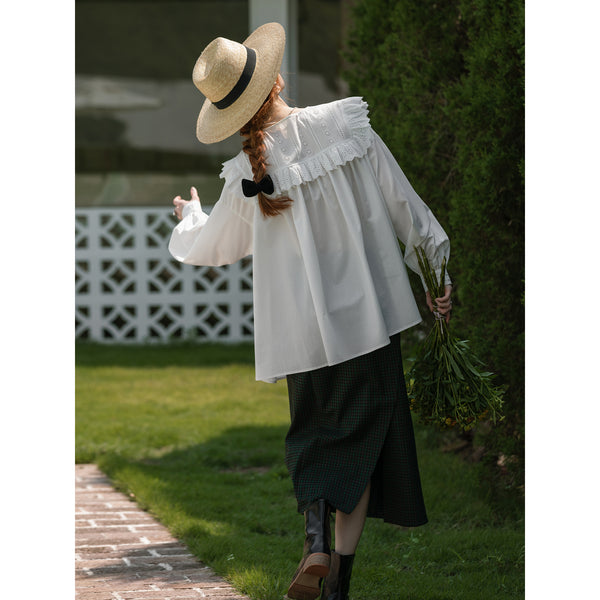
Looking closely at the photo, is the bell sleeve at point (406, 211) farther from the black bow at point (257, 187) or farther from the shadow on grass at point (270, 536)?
the shadow on grass at point (270, 536)

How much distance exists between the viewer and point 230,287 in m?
9.23

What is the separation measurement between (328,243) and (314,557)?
96 centimetres

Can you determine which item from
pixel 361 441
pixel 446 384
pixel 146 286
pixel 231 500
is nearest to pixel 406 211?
pixel 446 384

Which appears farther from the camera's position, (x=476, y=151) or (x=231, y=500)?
(x=231, y=500)

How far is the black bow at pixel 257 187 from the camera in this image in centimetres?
273

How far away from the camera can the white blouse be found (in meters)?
2.77

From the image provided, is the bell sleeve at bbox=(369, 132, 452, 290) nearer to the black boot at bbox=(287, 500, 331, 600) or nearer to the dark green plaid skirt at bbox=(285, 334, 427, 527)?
the dark green plaid skirt at bbox=(285, 334, 427, 527)

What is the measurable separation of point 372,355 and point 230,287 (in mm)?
6472

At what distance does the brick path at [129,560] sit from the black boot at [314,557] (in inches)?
19.2

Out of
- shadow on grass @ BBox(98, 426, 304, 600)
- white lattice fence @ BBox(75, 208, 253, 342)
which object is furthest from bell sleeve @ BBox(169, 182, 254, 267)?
white lattice fence @ BBox(75, 208, 253, 342)

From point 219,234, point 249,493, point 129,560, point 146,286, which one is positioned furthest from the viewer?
point 146,286

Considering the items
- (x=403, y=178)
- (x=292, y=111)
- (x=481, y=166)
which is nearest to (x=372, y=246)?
(x=403, y=178)

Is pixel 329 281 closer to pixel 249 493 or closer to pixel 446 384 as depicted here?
pixel 446 384

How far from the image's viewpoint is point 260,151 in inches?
109
